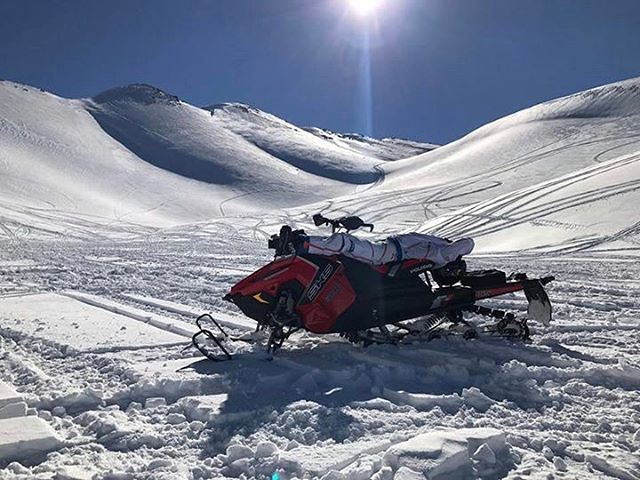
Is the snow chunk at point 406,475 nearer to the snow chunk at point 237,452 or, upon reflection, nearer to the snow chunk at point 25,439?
the snow chunk at point 237,452

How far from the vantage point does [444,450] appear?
2.92 metres

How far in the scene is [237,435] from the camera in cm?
330

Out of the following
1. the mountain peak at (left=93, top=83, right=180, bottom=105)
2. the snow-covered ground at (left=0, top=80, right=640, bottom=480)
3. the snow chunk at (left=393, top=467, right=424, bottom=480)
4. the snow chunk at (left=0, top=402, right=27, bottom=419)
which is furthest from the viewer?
the mountain peak at (left=93, top=83, right=180, bottom=105)

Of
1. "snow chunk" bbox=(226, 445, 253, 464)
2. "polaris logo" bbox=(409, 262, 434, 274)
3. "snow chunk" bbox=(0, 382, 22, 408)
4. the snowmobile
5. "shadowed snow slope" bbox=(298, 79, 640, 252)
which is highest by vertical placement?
"shadowed snow slope" bbox=(298, 79, 640, 252)

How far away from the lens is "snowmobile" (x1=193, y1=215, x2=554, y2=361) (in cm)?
491

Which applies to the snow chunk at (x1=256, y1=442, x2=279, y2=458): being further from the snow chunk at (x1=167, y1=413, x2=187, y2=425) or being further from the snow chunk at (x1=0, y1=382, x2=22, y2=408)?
the snow chunk at (x1=0, y1=382, x2=22, y2=408)

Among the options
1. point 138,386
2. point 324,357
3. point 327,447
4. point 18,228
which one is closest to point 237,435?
Result: point 327,447

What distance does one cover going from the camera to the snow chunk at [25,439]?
2996 millimetres

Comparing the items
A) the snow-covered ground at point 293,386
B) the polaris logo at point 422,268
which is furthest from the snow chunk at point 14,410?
the polaris logo at point 422,268

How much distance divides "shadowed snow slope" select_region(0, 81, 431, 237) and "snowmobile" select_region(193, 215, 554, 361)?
22866 mm

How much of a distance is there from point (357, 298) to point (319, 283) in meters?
0.39

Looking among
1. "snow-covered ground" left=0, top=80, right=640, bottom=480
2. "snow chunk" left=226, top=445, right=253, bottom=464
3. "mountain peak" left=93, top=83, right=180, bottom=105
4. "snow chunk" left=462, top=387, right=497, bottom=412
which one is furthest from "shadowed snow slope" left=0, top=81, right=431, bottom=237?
"snow chunk" left=462, top=387, right=497, bottom=412

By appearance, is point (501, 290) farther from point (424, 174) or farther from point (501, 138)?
point (501, 138)

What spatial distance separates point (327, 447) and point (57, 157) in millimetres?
59986
